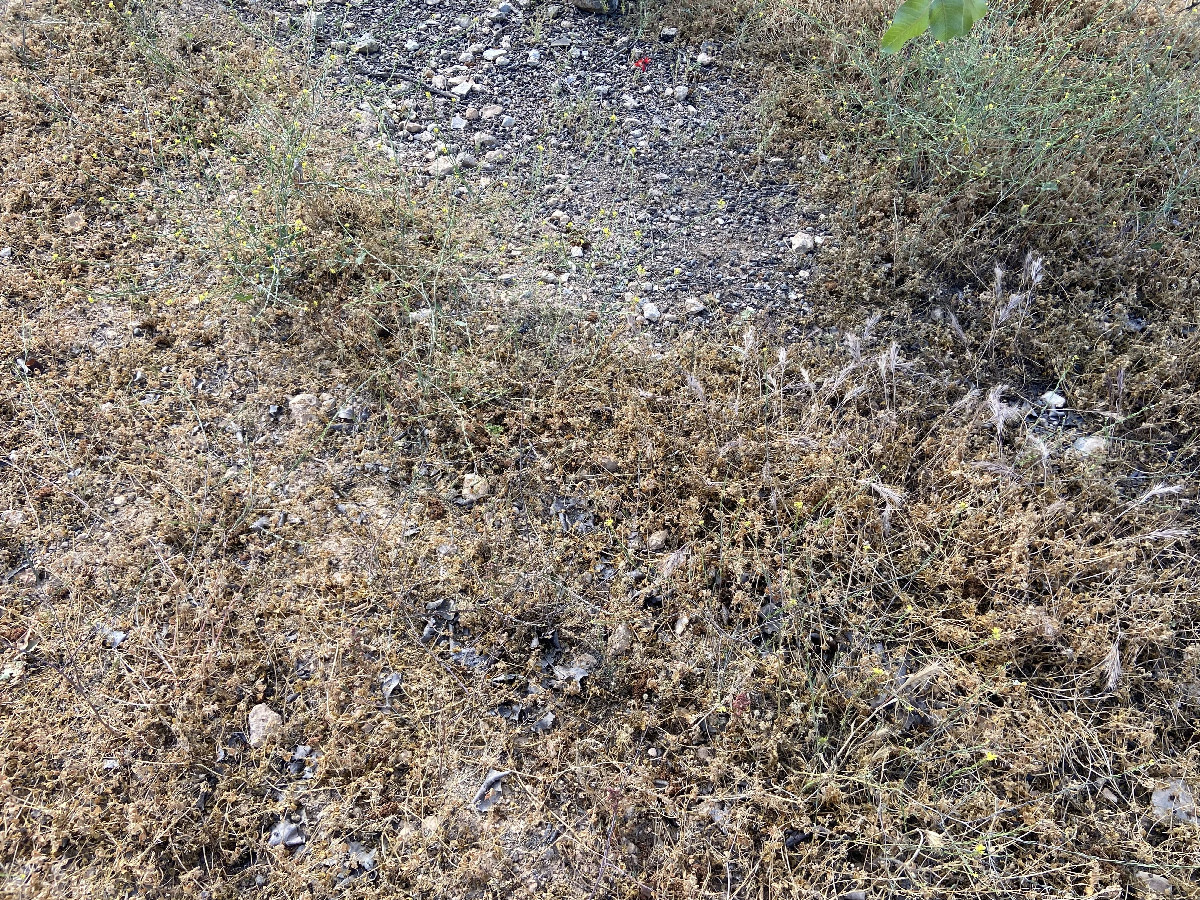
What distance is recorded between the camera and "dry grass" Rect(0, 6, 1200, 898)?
2.27 meters

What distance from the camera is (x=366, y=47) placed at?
15.2ft

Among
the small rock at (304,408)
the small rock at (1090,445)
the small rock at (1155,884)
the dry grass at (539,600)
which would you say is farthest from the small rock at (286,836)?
the small rock at (1090,445)

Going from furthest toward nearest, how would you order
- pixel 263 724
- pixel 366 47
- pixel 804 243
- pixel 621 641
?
pixel 366 47
pixel 804 243
pixel 621 641
pixel 263 724

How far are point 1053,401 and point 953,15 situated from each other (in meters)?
2.44

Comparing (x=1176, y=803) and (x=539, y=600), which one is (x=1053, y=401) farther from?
(x=539, y=600)

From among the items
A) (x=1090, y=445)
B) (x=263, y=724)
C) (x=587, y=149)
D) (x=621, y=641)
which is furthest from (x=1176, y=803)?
(x=587, y=149)

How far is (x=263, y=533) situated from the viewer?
289 cm

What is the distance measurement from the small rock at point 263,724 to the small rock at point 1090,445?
3266 mm

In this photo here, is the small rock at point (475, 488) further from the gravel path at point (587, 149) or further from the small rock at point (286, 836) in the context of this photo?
the small rock at point (286, 836)

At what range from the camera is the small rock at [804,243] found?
371 centimetres

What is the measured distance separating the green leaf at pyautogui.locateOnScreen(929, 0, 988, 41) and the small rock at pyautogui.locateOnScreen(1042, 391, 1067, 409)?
2.39 m

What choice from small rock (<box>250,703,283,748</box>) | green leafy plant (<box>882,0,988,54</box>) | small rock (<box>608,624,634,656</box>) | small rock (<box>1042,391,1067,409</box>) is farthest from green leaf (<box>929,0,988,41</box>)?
small rock (<box>250,703,283,748</box>)

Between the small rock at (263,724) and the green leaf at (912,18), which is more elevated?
the green leaf at (912,18)

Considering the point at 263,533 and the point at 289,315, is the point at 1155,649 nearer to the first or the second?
the point at 263,533
